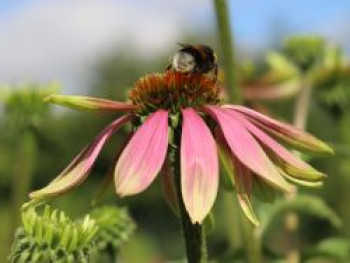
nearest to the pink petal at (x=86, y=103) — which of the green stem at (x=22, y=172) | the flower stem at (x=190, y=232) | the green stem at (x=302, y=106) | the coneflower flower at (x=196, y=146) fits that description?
the coneflower flower at (x=196, y=146)

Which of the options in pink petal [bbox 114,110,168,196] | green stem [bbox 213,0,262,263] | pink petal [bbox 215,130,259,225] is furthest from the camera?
green stem [bbox 213,0,262,263]

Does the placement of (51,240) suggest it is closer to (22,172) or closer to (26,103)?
(22,172)

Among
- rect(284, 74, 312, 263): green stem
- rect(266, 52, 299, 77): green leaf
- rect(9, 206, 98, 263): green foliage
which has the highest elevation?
rect(9, 206, 98, 263): green foliage

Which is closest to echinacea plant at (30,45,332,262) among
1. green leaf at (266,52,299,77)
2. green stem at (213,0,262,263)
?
green stem at (213,0,262,263)

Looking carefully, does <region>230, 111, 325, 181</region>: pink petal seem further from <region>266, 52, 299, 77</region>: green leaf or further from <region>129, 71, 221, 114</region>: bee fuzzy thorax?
<region>266, 52, 299, 77</region>: green leaf

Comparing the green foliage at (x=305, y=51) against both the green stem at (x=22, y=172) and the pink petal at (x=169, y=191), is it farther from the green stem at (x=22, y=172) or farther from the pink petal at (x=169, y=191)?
the pink petal at (x=169, y=191)

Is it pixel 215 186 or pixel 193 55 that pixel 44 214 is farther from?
pixel 193 55

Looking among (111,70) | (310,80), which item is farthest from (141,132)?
(111,70)

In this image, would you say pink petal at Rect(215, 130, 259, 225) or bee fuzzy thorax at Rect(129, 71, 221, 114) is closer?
pink petal at Rect(215, 130, 259, 225)
